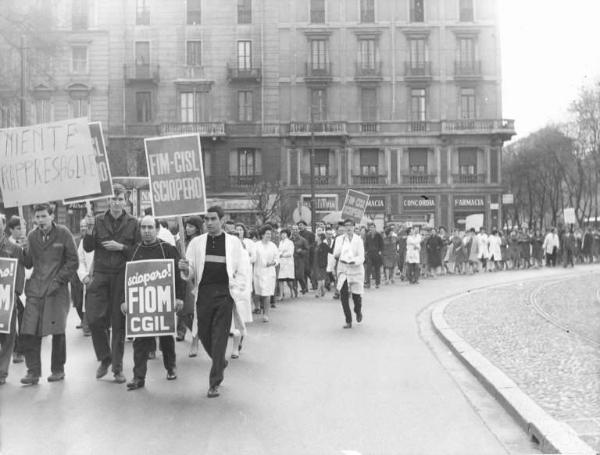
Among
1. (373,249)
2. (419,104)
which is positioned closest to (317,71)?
(419,104)

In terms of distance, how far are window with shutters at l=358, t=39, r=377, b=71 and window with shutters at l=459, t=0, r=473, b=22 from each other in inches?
231

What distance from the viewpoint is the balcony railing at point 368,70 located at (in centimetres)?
4784

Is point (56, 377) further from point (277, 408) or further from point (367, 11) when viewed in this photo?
point (367, 11)

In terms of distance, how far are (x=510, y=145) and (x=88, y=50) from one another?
39429mm

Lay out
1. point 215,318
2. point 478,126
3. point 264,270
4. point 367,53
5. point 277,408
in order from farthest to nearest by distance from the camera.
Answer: point 367,53, point 478,126, point 264,270, point 215,318, point 277,408

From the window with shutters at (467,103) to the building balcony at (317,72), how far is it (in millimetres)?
8384

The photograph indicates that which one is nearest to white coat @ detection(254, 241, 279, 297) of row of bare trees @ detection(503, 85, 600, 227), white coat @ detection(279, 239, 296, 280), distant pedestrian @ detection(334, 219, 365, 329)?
distant pedestrian @ detection(334, 219, 365, 329)

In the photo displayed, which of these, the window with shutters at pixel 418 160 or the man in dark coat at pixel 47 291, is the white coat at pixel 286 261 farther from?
the window with shutters at pixel 418 160

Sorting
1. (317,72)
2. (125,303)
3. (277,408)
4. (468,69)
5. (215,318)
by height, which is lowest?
(277,408)

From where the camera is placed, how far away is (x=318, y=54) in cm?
4812

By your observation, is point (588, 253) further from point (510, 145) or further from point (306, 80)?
point (510, 145)

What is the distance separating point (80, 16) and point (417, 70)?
2117 cm

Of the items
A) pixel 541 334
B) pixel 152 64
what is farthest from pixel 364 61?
pixel 541 334

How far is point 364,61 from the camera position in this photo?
158 ft
